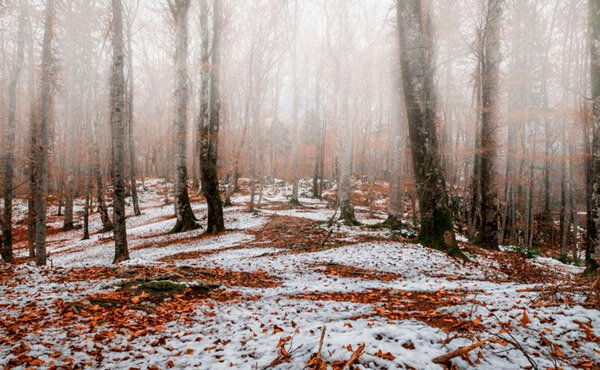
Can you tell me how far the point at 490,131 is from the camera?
365 inches

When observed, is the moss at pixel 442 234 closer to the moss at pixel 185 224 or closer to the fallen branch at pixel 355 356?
the fallen branch at pixel 355 356

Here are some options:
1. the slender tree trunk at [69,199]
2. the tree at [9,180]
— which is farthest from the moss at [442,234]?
the slender tree trunk at [69,199]

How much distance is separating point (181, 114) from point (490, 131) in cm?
1101

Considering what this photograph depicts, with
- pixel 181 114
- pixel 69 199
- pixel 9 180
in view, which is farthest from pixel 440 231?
pixel 69 199

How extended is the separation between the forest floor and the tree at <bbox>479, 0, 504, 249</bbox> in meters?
2.54

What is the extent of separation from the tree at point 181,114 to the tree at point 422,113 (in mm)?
8983

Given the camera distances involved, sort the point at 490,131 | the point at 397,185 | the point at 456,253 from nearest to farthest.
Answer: the point at 456,253, the point at 490,131, the point at 397,185

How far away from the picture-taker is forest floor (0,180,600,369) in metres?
2.46

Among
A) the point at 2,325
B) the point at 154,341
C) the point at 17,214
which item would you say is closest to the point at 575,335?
the point at 154,341

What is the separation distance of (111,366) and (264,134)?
38254 mm

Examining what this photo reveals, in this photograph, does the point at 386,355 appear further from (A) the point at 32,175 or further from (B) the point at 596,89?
(A) the point at 32,175

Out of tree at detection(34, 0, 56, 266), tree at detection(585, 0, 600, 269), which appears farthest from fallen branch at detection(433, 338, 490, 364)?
tree at detection(34, 0, 56, 266)

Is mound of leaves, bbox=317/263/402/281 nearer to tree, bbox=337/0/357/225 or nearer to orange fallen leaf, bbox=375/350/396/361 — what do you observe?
orange fallen leaf, bbox=375/350/396/361

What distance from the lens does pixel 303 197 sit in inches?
1055
